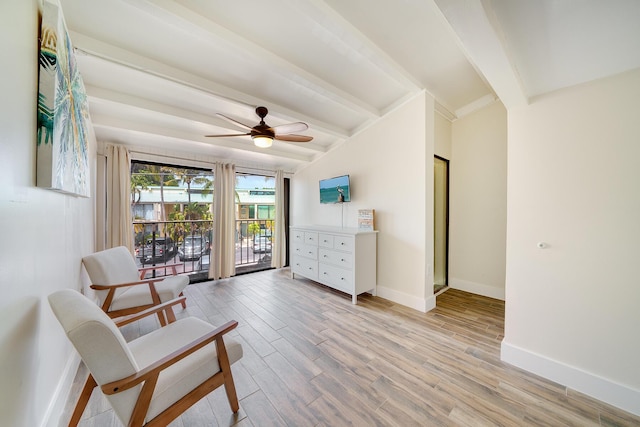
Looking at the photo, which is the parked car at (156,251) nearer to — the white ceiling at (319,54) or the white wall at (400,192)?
the white ceiling at (319,54)

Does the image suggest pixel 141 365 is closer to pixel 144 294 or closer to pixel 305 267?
pixel 144 294

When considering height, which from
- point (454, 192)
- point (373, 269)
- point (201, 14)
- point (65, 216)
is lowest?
point (373, 269)

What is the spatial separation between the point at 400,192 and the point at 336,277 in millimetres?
1495

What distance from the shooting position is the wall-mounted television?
141 inches

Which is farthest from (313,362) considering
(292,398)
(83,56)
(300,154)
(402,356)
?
(300,154)

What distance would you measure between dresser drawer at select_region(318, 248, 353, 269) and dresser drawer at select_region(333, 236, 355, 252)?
2.7 inches

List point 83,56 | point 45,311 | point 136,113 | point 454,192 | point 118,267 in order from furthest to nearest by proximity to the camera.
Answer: point 454,192 → point 136,113 → point 118,267 → point 83,56 → point 45,311

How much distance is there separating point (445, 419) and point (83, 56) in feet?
12.0

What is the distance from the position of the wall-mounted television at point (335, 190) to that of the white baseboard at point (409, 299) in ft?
4.93

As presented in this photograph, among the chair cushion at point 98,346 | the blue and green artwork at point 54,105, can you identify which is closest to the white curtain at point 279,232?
the blue and green artwork at point 54,105

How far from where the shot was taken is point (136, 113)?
2.59 metres

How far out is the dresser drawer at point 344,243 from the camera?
116 inches

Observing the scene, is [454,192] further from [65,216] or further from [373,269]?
[65,216]

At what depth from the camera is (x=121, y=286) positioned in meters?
2.02
